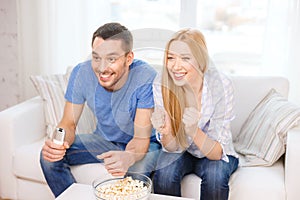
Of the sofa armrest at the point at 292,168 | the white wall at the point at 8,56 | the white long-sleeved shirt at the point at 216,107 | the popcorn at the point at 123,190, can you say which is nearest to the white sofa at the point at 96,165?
the sofa armrest at the point at 292,168

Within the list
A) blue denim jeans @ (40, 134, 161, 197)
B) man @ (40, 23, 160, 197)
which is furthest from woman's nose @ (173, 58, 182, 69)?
blue denim jeans @ (40, 134, 161, 197)

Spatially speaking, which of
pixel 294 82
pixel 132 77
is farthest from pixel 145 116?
pixel 294 82

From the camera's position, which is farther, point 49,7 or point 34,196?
point 49,7

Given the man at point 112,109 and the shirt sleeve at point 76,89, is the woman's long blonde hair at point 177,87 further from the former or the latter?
the shirt sleeve at point 76,89

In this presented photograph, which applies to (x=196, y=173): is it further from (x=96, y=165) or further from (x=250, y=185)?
(x=96, y=165)

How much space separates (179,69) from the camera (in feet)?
5.54

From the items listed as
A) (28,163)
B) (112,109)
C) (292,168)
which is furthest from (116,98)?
(292,168)

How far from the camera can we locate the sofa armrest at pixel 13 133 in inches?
87.2

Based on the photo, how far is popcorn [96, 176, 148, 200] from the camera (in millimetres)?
1503

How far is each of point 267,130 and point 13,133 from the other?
1234 millimetres

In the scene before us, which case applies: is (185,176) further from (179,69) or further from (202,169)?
(179,69)

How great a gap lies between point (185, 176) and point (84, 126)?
50 cm

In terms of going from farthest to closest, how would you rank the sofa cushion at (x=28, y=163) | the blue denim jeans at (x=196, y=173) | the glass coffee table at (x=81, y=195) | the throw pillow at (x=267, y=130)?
the sofa cushion at (x=28, y=163)
the throw pillow at (x=267, y=130)
the blue denim jeans at (x=196, y=173)
the glass coffee table at (x=81, y=195)

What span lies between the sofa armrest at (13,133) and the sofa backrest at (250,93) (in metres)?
1.04
